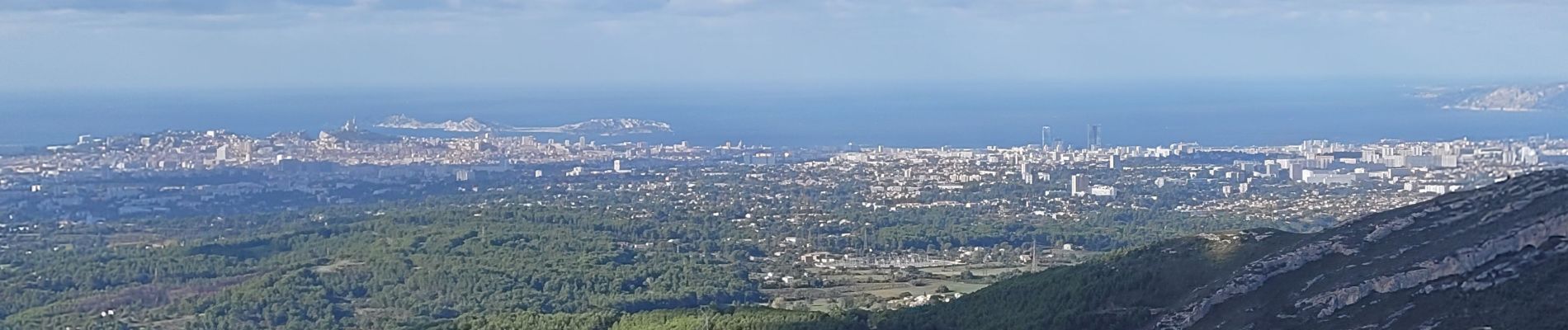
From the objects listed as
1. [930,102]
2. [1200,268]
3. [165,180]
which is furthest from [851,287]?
[930,102]

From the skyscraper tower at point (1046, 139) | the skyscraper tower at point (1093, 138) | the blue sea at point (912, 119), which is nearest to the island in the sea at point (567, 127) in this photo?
the blue sea at point (912, 119)

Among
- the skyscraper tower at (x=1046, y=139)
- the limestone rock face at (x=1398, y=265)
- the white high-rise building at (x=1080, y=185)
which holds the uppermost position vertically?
the limestone rock face at (x=1398, y=265)

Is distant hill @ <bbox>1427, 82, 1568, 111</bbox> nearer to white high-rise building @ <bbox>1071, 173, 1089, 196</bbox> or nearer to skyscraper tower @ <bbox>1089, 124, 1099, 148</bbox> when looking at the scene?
skyscraper tower @ <bbox>1089, 124, 1099, 148</bbox>

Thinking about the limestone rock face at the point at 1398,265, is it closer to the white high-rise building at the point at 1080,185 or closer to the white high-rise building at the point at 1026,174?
the white high-rise building at the point at 1080,185

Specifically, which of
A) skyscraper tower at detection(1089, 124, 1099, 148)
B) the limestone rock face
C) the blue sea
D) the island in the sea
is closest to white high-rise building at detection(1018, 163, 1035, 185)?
skyscraper tower at detection(1089, 124, 1099, 148)

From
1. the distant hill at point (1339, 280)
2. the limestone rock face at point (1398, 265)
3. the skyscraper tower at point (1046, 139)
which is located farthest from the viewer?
the skyscraper tower at point (1046, 139)

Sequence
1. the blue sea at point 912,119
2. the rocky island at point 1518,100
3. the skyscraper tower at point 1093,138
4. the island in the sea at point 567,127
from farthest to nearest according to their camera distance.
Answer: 1. the rocky island at point 1518,100
2. the island in the sea at point 567,127
3. the blue sea at point 912,119
4. the skyscraper tower at point 1093,138
